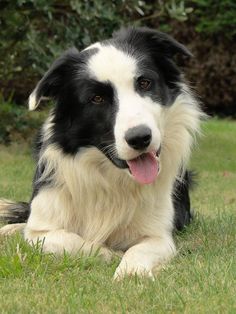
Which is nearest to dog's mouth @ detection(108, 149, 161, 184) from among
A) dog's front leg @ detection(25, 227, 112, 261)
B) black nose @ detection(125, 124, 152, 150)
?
Result: black nose @ detection(125, 124, 152, 150)

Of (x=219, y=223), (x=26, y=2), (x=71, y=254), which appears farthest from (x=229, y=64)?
(x=71, y=254)

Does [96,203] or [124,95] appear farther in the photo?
[96,203]

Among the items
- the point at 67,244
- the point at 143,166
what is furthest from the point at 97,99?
the point at 67,244

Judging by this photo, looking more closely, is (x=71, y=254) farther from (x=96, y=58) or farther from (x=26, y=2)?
(x=26, y=2)

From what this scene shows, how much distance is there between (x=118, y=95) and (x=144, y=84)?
0.20 m

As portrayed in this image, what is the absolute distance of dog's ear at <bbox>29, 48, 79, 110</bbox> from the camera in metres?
4.48

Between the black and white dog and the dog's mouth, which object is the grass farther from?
the dog's mouth

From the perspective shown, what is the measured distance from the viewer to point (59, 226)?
14.8 feet

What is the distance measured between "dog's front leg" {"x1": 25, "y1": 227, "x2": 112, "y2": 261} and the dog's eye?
93cm

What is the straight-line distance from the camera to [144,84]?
430cm

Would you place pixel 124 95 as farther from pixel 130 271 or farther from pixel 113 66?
pixel 130 271

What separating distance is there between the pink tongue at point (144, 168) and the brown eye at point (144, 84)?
1.30 feet

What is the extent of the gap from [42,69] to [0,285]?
690 centimetres

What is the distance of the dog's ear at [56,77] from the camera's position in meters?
4.48
